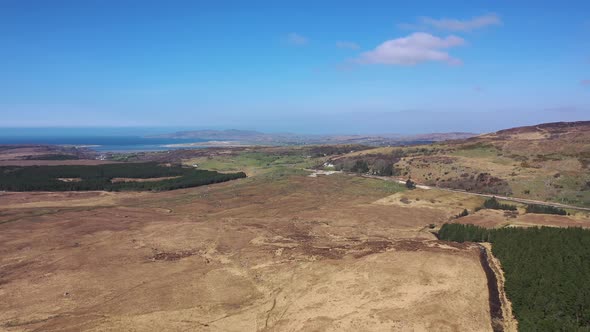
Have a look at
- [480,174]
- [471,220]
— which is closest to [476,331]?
[471,220]

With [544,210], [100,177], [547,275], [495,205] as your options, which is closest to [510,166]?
[495,205]

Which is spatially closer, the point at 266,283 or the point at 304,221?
the point at 266,283

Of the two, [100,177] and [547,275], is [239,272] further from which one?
[100,177]

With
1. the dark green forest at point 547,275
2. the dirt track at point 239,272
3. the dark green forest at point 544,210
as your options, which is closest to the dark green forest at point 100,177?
the dirt track at point 239,272

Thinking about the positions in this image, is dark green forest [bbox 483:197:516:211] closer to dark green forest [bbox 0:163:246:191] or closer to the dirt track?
the dirt track

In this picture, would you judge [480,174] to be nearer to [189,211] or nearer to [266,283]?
[189,211]
